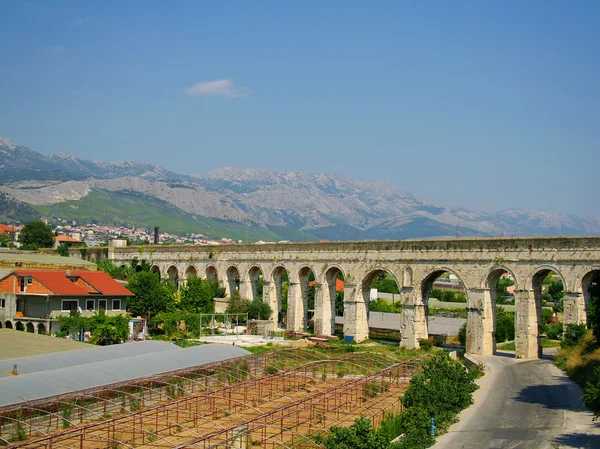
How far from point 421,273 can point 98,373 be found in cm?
2367

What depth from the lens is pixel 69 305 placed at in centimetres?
4700

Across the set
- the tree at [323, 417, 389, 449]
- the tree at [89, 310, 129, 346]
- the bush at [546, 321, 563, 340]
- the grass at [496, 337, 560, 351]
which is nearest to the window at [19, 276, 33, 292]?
the tree at [89, 310, 129, 346]

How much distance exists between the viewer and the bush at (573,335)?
36.2 metres

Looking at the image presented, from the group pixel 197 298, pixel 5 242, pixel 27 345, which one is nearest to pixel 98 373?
pixel 27 345

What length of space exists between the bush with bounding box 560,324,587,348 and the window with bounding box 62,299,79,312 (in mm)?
31427

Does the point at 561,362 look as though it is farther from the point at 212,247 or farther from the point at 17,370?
the point at 212,247

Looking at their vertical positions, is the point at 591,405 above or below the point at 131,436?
above

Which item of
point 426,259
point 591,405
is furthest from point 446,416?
point 426,259

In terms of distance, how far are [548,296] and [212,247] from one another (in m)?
55.5

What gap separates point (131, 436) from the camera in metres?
23.8

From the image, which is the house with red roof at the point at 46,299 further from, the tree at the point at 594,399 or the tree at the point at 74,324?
the tree at the point at 594,399

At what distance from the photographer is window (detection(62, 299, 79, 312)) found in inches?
1837

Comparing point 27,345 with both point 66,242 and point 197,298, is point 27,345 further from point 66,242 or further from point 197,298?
point 66,242

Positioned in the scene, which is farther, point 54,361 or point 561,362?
point 561,362
